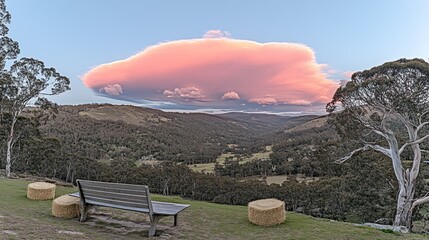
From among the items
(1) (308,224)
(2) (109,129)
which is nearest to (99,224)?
(1) (308,224)


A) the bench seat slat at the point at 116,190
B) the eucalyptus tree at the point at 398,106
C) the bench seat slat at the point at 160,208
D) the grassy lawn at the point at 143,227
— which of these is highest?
the eucalyptus tree at the point at 398,106

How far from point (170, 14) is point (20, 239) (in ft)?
61.4

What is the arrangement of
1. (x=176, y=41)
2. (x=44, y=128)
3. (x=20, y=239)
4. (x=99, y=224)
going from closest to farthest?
(x=20, y=239) → (x=99, y=224) → (x=176, y=41) → (x=44, y=128)

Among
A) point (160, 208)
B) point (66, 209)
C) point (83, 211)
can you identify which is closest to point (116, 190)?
point (160, 208)

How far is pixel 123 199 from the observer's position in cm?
546

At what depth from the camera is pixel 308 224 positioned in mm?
6895

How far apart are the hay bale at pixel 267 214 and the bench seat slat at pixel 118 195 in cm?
259

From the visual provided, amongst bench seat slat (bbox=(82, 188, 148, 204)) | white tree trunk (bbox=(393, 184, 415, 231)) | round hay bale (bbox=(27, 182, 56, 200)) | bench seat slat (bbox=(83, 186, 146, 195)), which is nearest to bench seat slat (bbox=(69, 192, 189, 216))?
bench seat slat (bbox=(82, 188, 148, 204))

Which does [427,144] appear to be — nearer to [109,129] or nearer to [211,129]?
[109,129]

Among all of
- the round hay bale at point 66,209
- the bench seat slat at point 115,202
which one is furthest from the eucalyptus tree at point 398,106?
the round hay bale at point 66,209

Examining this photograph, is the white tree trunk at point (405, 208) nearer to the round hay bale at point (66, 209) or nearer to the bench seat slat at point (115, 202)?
the bench seat slat at point (115, 202)

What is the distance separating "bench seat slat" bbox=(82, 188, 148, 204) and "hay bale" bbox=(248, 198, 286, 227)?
259cm

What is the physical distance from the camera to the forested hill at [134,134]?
68.9 m

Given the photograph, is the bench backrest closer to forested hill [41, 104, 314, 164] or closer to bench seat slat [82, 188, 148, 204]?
bench seat slat [82, 188, 148, 204]
